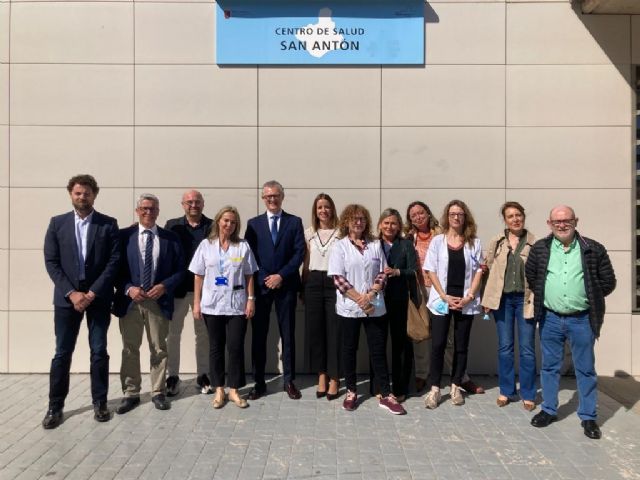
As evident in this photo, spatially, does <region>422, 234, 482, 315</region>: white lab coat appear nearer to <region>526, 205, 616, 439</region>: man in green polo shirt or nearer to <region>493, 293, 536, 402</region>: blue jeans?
<region>493, 293, 536, 402</region>: blue jeans

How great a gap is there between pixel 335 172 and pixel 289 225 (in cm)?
122

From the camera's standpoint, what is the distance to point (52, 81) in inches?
235

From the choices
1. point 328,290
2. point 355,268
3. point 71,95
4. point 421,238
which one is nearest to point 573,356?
point 421,238

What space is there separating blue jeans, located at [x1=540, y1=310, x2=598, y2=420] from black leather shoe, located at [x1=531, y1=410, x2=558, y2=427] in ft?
0.13

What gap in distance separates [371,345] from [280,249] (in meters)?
1.29

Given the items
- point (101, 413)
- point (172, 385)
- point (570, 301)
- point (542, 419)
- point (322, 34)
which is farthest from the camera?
point (322, 34)

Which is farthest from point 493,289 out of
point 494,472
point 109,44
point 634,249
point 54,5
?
point 54,5

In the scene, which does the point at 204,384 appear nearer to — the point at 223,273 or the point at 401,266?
the point at 223,273

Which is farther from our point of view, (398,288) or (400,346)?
(400,346)

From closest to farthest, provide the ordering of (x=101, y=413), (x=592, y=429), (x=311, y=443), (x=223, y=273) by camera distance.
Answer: (x=311, y=443)
(x=592, y=429)
(x=101, y=413)
(x=223, y=273)

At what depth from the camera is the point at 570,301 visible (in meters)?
4.23

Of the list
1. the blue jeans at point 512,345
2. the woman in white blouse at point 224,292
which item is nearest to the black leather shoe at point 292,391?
the woman in white blouse at point 224,292

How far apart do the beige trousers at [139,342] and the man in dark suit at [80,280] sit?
262mm

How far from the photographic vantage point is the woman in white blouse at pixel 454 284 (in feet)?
15.6
